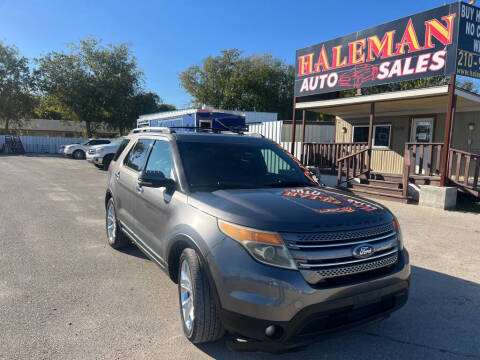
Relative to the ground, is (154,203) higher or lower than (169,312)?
higher

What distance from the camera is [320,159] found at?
13.6m

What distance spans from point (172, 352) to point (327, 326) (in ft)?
4.14

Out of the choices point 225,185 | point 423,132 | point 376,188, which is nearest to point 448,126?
point 376,188

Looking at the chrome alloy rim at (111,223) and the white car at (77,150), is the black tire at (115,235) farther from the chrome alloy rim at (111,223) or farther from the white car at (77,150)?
the white car at (77,150)

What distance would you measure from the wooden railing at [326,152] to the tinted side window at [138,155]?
9062mm

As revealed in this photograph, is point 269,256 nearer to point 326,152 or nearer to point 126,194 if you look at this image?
point 126,194

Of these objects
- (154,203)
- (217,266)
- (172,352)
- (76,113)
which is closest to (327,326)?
(217,266)

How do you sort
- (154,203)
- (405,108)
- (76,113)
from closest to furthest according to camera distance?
(154,203) → (405,108) → (76,113)

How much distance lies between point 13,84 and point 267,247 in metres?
40.7

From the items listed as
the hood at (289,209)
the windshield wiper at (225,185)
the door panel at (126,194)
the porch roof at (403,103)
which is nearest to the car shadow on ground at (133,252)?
the door panel at (126,194)

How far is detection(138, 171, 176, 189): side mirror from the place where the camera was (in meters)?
3.16

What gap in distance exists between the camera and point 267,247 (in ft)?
7.75

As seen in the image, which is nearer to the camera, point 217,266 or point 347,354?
point 217,266

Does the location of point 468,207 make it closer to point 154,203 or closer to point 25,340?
point 154,203
